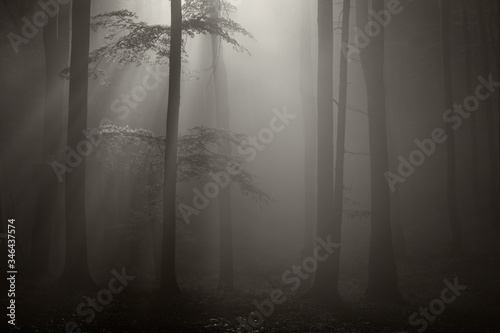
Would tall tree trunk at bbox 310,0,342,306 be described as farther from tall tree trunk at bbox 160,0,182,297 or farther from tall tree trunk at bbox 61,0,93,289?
tall tree trunk at bbox 61,0,93,289

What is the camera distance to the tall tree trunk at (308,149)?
15.3 meters

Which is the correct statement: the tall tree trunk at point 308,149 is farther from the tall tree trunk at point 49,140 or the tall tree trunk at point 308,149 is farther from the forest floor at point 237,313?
the tall tree trunk at point 49,140

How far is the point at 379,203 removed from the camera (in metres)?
12.4

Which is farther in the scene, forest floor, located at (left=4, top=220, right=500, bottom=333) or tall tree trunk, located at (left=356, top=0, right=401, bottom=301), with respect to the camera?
tall tree trunk, located at (left=356, top=0, right=401, bottom=301)

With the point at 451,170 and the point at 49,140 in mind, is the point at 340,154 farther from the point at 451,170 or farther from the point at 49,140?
the point at 49,140

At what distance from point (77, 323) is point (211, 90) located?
26.2 meters

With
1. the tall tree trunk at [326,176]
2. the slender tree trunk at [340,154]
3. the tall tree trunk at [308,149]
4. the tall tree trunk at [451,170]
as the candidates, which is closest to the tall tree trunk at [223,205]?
the tall tree trunk at [308,149]

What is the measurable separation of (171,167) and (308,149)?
6.07 m

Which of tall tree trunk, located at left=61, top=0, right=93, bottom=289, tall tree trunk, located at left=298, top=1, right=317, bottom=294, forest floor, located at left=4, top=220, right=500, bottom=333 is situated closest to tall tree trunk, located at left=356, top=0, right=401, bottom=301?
forest floor, located at left=4, top=220, right=500, bottom=333

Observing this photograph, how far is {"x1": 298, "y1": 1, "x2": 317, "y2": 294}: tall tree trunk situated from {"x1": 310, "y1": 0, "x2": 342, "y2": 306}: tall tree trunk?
2.82m

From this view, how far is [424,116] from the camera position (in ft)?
97.9

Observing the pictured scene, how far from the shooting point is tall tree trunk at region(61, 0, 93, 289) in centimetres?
1119

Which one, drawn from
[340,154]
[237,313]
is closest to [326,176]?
[340,154]

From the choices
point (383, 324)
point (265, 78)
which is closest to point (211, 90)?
point (265, 78)
